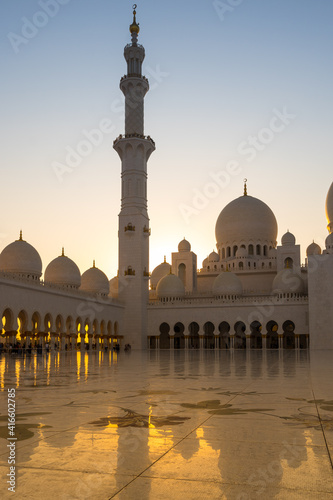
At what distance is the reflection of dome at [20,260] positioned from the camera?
31.2 meters

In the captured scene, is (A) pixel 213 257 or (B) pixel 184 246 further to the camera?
(B) pixel 184 246

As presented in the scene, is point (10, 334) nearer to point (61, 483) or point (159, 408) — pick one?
point (159, 408)

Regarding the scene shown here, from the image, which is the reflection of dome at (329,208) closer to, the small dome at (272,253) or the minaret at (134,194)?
the small dome at (272,253)

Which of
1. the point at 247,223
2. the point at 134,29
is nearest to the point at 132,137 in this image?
the point at 134,29

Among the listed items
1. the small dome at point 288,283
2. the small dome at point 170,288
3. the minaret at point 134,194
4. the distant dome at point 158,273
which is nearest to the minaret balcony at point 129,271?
the minaret at point 134,194

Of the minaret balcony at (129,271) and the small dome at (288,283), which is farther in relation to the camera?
the small dome at (288,283)

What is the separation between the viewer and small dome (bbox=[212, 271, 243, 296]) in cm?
3856

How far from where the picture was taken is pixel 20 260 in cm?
3123

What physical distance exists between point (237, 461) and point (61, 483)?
95cm

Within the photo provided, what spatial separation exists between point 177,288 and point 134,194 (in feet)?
27.9

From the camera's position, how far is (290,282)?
37438 millimetres

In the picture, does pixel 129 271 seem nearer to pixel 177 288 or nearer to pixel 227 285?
pixel 177 288

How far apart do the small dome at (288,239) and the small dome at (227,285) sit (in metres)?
6.26

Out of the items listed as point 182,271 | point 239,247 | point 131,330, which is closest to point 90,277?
point 131,330
